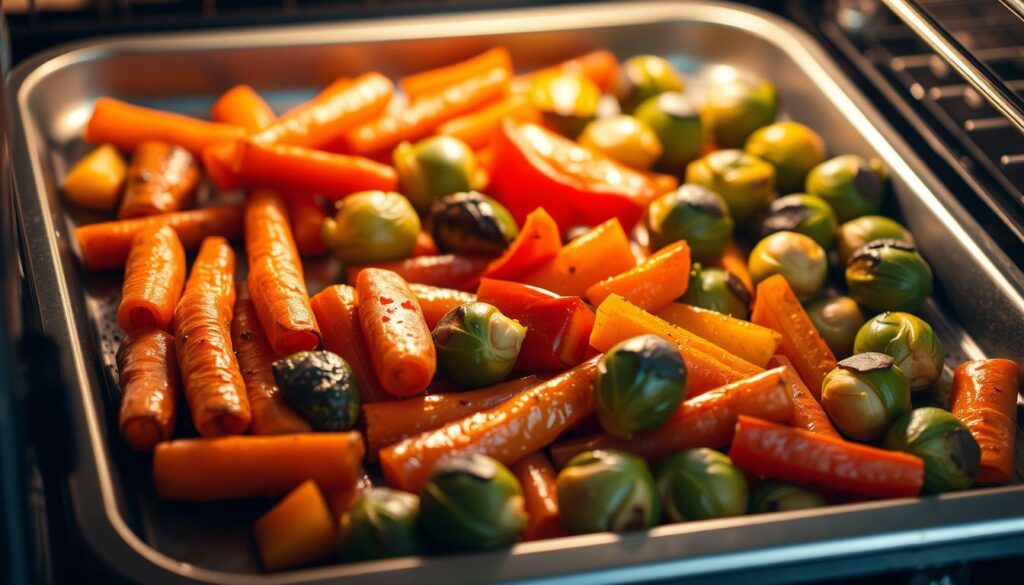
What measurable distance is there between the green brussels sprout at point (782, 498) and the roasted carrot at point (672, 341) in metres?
0.27

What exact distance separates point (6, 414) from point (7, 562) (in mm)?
283

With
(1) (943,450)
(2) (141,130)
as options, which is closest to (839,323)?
(1) (943,450)

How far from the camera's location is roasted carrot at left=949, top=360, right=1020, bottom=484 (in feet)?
7.10

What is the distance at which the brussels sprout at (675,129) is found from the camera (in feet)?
10.2

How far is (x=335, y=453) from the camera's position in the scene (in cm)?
197

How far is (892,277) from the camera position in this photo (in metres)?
2.56

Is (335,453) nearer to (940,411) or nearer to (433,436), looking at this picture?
(433,436)

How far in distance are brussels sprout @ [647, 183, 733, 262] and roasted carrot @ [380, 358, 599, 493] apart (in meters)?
0.65

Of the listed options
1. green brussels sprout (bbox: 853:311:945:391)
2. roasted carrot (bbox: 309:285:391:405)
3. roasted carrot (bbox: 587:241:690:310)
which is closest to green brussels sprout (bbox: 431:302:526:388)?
roasted carrot (bbox: 309:285:391:405)

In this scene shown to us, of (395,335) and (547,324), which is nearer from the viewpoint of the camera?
(395,335)

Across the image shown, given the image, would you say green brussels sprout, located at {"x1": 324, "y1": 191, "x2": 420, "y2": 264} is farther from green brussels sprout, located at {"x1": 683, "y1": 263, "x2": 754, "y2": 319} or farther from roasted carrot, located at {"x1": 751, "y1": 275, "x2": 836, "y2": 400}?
roasted carrot, located at {"x1": 751, "y1": 275, "x2": 836, "y2": 400}

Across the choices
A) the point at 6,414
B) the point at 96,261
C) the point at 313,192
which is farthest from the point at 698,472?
the point at 96,261

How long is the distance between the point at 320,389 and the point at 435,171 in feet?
3.23

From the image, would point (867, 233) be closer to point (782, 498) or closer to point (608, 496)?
point (782, 498)
